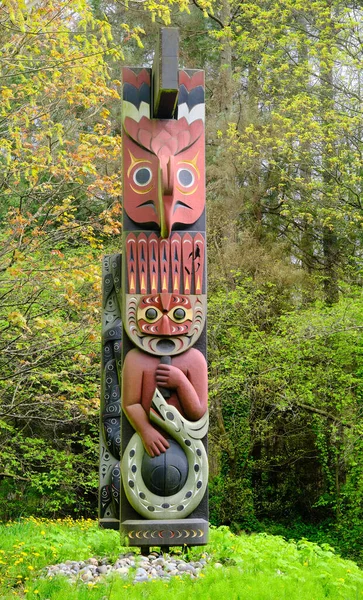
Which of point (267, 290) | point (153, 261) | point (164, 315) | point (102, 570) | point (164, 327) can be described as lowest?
point (102, 570)

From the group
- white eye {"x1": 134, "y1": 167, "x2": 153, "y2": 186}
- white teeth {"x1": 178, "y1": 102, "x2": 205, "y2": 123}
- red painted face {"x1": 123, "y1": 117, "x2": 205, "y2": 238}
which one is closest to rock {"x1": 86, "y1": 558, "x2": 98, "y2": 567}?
red painted face {"x1": 123, "y1": 117, "x2": 205, "y2": 238}

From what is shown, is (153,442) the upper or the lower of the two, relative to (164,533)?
upper

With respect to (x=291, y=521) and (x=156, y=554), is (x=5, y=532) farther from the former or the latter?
(x=291, y=521)

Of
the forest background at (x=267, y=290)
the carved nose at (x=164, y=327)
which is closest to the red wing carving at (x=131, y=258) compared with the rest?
the carved nose at (x=164, y=327)

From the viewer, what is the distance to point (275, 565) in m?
6.20

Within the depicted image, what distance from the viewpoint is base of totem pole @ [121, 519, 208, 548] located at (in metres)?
6.26

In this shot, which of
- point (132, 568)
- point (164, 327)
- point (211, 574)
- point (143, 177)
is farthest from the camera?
point (143, 177)

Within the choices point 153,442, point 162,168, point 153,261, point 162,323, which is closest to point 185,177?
point 162,168

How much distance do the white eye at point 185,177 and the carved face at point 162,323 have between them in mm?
1101

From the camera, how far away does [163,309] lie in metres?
6.75

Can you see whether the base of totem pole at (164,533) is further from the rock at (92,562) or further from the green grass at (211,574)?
the rock at (92,562)

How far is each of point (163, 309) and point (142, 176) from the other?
1.33 meters

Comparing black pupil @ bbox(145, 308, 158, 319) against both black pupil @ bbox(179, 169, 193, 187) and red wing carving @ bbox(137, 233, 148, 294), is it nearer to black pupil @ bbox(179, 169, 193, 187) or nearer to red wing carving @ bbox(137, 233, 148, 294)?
red wing carving @ bbox(137, 233, 148, 294)

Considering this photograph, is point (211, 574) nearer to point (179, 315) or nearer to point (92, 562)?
point (92, 562)
